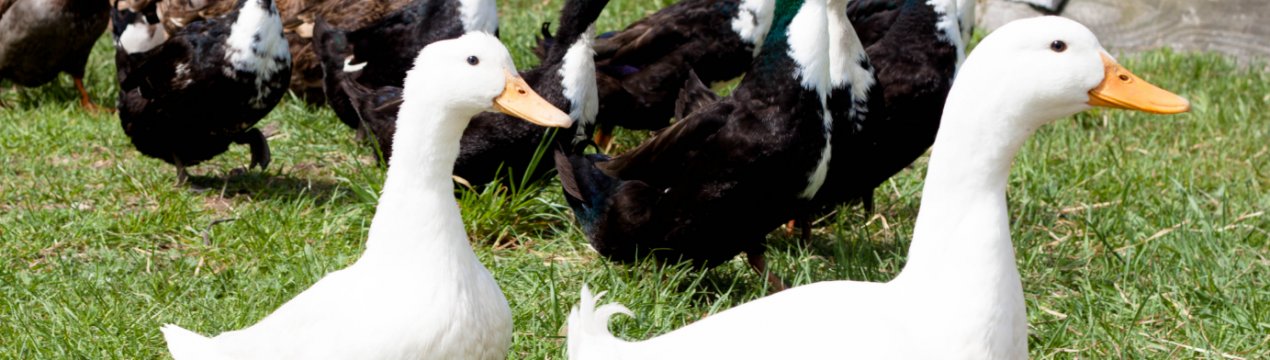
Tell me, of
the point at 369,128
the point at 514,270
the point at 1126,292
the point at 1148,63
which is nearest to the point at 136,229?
the point at 369,128

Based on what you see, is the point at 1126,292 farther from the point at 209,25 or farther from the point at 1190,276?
the point at 209,25

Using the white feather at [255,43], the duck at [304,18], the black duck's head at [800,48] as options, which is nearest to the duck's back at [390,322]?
the black duck's head at [800,48]

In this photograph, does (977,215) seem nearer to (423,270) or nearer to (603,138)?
(423,270)

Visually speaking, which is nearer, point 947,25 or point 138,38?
point 947,25

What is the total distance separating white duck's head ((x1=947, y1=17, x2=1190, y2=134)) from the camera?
2.37 m

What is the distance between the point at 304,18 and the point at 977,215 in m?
4.69

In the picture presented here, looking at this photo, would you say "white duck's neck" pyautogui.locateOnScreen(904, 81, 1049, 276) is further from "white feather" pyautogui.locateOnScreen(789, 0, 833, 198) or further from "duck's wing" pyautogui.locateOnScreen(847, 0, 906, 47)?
"duck's wing" pyautogui.locateOnScreen(847, 0, 906, 47)

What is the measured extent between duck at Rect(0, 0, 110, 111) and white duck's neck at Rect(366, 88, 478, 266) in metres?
4.36

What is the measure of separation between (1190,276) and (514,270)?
194 cm

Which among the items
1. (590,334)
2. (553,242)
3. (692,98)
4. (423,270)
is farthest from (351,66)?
(590,334)

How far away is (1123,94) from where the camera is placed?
242 centimetres

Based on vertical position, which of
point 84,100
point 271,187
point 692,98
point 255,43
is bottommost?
point 84,100

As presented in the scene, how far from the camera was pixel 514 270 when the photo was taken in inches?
160

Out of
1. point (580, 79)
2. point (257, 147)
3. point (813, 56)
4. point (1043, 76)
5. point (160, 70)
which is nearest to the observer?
point (1043, 76)
